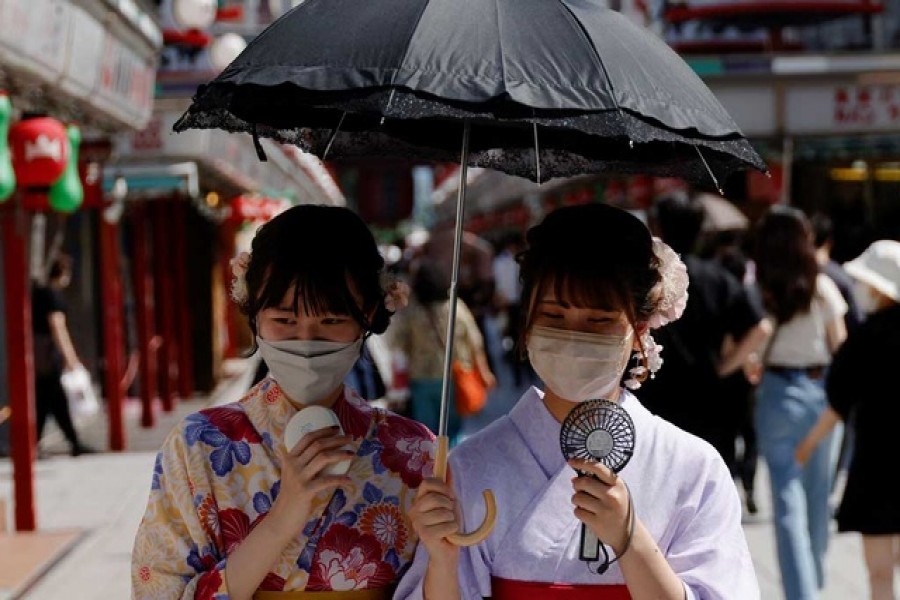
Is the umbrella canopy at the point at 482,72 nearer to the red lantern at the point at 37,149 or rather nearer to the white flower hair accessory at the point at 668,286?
the white flower hair accessory at the point at 668,286

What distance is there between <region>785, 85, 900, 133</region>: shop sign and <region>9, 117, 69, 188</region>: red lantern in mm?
9285

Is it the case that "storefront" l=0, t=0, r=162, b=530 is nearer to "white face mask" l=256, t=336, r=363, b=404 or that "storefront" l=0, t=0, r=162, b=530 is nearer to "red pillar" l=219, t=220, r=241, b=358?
"white face mask" l=256, t=336, r=363, b=404

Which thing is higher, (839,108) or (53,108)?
(839,108)

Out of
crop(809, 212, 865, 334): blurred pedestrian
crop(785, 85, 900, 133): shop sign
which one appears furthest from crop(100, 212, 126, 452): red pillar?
crop(785, 85, 900, 133): shop sign

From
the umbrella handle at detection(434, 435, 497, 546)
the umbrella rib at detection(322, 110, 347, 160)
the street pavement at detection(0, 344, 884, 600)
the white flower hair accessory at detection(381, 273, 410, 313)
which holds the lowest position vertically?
the street pavement at detection(0, 344, 884, 600)

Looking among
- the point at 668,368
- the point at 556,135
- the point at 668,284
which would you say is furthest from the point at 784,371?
the point at 668,284

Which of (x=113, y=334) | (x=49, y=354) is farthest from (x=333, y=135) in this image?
(x=113, y=334)

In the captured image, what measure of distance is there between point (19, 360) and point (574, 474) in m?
6.95

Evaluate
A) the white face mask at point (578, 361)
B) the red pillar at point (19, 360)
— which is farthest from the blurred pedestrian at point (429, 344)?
the white face mask at point (578, 361)

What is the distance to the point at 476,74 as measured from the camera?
2.45m

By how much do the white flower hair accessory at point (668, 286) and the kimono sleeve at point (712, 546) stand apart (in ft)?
1.04

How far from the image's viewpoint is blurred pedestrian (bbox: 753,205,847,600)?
6316 mm

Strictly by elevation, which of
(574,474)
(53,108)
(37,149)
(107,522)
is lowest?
(107,522)

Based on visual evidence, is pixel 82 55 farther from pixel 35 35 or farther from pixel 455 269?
pixel 455 269
